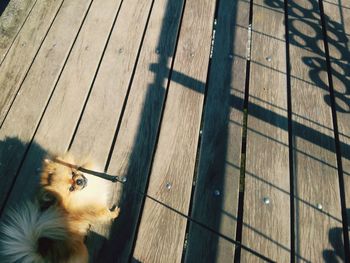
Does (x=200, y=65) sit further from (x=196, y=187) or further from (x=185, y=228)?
(x=185, y=228)

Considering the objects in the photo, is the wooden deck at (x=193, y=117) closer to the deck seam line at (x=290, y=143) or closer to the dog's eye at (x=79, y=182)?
the deck seam line at (x=290, y=143)

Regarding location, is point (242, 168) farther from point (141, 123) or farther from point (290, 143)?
point (141, 123)

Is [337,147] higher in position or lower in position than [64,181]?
higher

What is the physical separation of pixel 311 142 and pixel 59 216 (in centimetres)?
151

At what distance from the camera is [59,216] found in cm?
152

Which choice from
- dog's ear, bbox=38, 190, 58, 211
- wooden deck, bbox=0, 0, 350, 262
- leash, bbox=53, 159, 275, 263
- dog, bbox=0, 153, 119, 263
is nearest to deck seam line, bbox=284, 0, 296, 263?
wooden deck, bbox=0, 0, 350, 262

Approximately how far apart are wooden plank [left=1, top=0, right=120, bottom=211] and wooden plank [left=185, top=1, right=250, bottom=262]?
2.83ft

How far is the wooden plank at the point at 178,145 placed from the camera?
1.78 meters

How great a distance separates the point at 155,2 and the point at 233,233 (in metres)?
1.92

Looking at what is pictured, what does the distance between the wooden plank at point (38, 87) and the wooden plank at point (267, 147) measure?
1.38 meters

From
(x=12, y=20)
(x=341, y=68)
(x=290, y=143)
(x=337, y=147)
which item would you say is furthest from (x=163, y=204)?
(x=12, y=20)

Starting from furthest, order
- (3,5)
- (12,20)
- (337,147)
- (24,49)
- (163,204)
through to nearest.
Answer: (3,5)
(12,20)
(24,49)
(337,147)
(163,204)

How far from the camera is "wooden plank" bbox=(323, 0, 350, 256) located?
6.45 ft

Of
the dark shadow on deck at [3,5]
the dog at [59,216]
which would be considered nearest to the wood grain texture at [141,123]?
the dog at [59,216]
